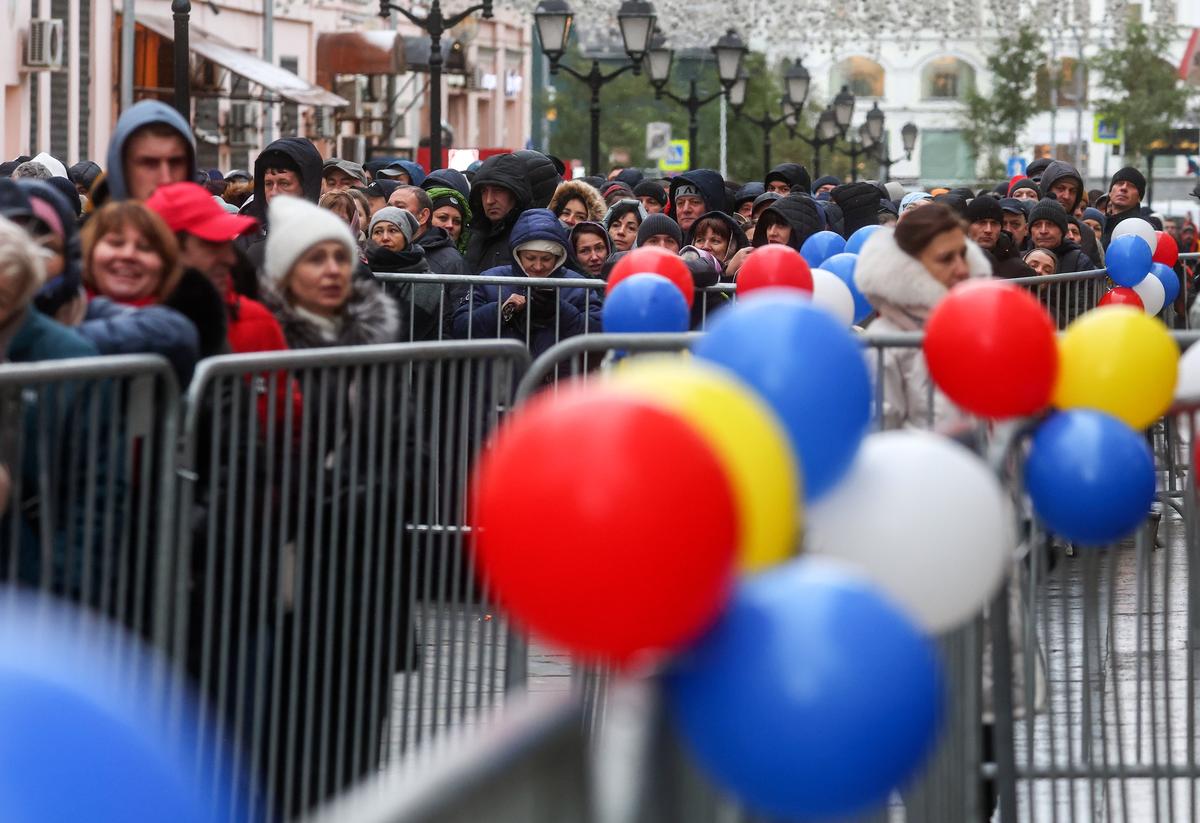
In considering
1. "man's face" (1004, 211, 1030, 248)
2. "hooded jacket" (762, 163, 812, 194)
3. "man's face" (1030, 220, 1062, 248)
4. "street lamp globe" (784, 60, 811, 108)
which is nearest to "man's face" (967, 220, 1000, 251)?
"man's face" (1030, 220, 1062, 248)

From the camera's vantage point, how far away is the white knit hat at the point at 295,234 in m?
5.53

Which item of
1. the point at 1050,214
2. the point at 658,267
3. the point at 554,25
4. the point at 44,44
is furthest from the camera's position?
the point at 44,44

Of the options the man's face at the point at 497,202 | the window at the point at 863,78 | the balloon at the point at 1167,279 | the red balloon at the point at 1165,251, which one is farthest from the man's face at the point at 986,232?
the window at the point at 863,78

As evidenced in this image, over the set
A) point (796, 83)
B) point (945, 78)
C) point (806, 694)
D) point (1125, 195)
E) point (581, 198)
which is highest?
point (945, 78)

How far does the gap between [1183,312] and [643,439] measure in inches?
673

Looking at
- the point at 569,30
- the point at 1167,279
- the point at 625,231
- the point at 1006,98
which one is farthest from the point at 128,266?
the point at 1006,98

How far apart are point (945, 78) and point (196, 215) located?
97983 mm

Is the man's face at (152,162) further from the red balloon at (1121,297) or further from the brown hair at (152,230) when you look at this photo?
→ the red balloon at (1121,297)

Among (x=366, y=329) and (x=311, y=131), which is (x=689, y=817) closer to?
(x=366, y=329)

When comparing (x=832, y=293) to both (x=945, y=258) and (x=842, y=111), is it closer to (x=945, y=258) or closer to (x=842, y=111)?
(x=945, y=258)

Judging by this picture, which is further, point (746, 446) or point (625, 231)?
point (625, 231)

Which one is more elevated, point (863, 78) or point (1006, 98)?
point (863, 78)

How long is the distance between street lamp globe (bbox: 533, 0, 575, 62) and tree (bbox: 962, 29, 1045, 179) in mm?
48866

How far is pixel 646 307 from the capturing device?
6.62 m
